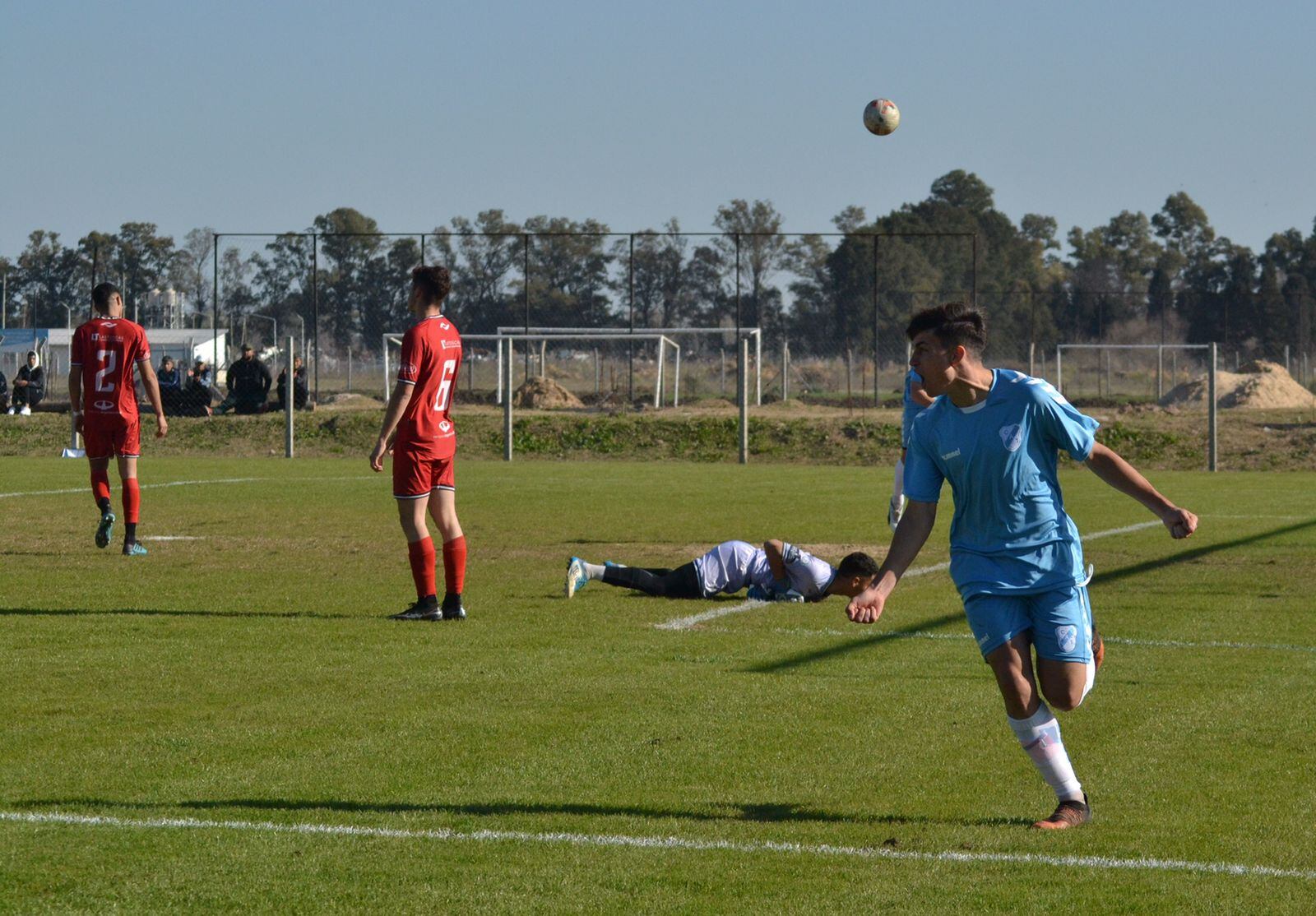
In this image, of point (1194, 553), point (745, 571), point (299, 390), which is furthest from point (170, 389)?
point (745, 571)

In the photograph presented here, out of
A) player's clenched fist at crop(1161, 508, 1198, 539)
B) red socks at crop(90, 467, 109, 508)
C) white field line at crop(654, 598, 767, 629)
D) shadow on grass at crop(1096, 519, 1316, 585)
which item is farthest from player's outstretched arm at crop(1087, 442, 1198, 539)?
red socks at crop(90, 467, 109, 508)

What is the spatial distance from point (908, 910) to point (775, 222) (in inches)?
3308

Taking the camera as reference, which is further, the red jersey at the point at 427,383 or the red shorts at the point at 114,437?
the red shorts at the point at 114,437

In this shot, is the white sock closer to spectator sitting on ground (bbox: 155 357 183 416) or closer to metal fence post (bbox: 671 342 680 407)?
spectator sitting on ground (bbox: 155 357 183 416)

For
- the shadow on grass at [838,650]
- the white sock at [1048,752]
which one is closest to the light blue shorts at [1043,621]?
the white sock at [1048,752]

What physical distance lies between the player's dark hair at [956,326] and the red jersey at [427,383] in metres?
4.83

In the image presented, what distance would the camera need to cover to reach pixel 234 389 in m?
35.6

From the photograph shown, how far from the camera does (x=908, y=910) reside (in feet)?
14.2

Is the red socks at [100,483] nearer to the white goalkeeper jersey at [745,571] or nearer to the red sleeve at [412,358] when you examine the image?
the red sleeve at [412,358]

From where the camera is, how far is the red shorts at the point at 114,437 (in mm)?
13531

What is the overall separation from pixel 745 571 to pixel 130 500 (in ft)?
18.7

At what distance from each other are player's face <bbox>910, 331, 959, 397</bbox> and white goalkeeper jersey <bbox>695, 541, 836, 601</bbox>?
558cm

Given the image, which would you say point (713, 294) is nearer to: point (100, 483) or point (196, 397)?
point (196, 397)

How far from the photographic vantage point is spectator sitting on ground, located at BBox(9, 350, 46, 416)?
124 feet
